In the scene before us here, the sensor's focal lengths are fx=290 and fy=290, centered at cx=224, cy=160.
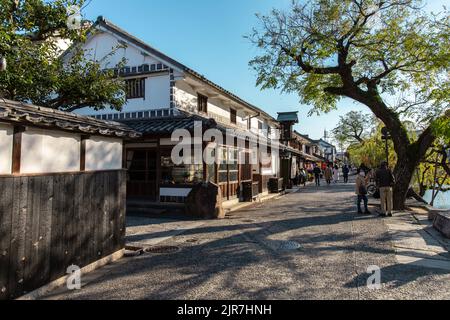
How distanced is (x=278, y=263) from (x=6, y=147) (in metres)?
5.06

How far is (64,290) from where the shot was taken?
15.2ft

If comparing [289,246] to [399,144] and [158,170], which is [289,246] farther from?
[399,144]

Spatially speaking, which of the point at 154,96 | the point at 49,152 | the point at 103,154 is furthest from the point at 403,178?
the point at 49,152

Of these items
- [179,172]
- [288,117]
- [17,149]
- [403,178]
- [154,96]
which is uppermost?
[288,117]

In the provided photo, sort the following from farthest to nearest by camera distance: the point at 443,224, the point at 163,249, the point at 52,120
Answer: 1. the point at 443,224
2. the point at 163,249
3. the point at 52,120

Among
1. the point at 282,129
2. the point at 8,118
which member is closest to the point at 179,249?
the point at 8,118

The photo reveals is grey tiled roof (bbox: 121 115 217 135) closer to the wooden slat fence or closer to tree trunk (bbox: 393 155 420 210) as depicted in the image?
the wooden slat fence

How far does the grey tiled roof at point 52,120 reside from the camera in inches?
154

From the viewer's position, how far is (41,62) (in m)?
8.41

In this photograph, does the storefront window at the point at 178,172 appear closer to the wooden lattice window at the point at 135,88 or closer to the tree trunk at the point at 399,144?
the wooden lattice window at the point at 135,88

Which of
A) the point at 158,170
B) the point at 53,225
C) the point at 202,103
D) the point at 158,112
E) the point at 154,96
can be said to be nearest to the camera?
the point at 53,225

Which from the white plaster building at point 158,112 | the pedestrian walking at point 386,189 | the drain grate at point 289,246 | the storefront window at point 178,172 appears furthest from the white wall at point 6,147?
the pedestrian walking at point 386,189

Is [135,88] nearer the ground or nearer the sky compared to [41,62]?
nearer the sky
